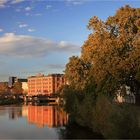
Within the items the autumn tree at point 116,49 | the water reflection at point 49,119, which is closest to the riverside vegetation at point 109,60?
the autumn tree at point 116,49

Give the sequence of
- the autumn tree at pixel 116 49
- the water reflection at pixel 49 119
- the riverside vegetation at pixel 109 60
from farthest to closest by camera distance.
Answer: the water reflection at pixel 49 119
the autumn tree at pixel 116 49
the riverside vegetation at pixel 109 60

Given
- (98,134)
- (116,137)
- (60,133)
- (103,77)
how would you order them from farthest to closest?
1. (103,77)
2. (60,133)
3. (98,134)
4. (116,137)

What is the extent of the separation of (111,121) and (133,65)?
75.5 ft

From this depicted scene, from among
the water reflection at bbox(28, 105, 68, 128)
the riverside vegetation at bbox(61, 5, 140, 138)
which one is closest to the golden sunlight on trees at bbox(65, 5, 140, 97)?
the riverside vegetation at bbox(61, 5, 140, 138)

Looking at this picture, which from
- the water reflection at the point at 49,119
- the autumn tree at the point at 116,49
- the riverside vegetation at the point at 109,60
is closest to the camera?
the riverside vegetation at the point at 109,60

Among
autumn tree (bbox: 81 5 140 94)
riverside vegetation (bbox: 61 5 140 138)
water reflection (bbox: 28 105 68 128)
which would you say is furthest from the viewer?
water reflection (bbox: 28 105 68 128)

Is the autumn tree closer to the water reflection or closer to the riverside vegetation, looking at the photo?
the riverside vegetation

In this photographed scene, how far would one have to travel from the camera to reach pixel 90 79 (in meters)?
59.6

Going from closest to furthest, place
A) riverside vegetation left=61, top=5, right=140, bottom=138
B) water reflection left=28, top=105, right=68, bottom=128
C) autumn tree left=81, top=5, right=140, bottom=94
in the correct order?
riverside vegetation left=61, top=5, right=140, bottom=138 → autumn tree left=81, top=5, right=140, bottom=94 → water reflection left=28, top=105, right=68, bottom=128

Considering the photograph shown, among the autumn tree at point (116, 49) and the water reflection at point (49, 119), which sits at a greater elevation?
the autumn tree at point (116, 49)

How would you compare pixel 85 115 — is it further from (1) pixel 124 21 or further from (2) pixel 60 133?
(1) pixel 124 21

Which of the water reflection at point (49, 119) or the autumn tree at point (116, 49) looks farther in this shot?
the water reflection at point (49, 119)

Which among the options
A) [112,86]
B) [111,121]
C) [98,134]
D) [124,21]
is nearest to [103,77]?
[112,86]

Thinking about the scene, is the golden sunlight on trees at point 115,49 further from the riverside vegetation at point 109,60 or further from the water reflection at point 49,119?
the water reflection at point 49,119
